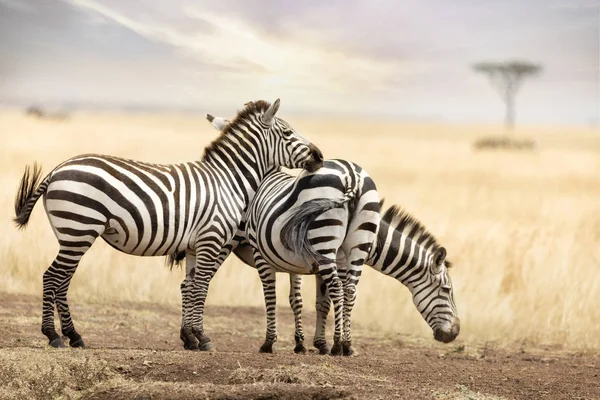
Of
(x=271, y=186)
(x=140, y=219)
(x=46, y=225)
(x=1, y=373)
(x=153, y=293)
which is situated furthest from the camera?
(x=46, y=225)

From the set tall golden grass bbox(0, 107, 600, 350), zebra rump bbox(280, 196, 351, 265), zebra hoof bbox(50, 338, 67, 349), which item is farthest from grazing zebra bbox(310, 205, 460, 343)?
tall golden grass bbox(0, 107, 600, 350)

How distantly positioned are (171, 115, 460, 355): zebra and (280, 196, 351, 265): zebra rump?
1.98 feet

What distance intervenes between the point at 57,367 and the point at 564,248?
8266 mm

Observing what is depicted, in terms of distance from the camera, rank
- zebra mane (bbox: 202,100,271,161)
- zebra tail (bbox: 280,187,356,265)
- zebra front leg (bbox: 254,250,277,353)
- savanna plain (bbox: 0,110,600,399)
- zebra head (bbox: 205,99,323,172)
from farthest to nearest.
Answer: zebra mane (bbox: 202,100,271,161) < zebra head (bbox: 205,99,323,172) < zebra front leg (bbox: 254,250,277,353) < zebra tail (bbox: 280,187,356,265) < savanna plain (bbox: 0,110,600,399)

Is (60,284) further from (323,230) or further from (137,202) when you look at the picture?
(323,230)

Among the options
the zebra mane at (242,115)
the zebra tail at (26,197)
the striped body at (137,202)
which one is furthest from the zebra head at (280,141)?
the zebra tail at (26,197)

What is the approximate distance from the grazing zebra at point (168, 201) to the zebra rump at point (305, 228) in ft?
1.48

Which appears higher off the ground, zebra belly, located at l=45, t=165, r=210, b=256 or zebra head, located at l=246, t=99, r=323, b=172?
zebra head, located at l=246, t=99, r=323, b=172

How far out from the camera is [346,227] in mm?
7133

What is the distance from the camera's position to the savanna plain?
19.2 feet

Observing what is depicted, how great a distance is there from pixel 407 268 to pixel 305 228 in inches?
49.4

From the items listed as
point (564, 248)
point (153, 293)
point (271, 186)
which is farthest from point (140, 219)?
point (564, 248)

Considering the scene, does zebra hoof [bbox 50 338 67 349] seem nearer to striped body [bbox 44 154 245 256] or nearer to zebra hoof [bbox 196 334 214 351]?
striped body [bbox 44 154 245 256]

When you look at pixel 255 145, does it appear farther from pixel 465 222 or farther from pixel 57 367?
pixel 465 222
